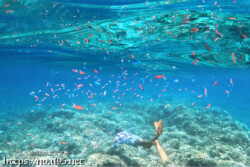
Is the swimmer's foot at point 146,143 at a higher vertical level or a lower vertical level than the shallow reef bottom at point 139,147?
higher

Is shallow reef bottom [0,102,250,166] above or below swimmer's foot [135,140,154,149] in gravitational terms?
below

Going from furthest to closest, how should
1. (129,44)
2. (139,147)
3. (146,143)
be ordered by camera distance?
(129,44)
(139,147)
(146,143)

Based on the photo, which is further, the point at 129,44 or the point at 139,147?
the point at 129,44

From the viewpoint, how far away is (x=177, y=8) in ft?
31.2

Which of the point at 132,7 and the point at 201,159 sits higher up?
the point at 132,7

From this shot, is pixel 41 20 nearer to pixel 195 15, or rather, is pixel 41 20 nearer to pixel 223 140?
pixel 195 15

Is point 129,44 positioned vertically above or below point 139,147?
above

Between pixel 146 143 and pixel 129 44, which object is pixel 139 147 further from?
pixel 129 44

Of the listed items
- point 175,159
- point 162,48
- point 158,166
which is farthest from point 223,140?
point 162,48

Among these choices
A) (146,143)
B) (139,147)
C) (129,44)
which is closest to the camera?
(146,143)

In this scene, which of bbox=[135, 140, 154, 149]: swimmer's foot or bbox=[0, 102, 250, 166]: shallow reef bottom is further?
bbox=[135, 140, 154, 149]: swimmer's foot

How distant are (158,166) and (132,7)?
29.9 ft

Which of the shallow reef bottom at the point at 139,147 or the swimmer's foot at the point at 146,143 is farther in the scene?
the swimmer's foot at the point at 146,143

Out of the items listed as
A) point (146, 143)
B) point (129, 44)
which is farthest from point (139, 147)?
point (129, 44)
